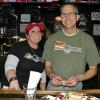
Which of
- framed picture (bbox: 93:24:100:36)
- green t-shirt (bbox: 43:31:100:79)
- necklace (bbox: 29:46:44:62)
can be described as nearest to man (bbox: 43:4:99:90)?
green t-shirt (bbox: 43:31:100:79)

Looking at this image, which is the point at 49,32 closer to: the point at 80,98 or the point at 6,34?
the point at 6,34

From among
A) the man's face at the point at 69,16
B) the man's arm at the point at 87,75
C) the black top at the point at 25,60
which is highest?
the man's face at the point at 69,16

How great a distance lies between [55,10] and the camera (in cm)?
512

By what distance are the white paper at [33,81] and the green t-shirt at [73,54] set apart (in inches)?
30.0

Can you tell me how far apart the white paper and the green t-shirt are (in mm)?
762

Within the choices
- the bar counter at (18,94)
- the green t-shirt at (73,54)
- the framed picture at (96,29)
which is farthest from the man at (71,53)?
the framed picture at (96,29)

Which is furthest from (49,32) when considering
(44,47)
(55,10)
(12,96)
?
(12,96)

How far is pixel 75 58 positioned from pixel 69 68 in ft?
0.36

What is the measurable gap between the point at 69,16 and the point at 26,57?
560 millimetres

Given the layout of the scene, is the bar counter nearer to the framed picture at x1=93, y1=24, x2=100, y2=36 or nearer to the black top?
the black top

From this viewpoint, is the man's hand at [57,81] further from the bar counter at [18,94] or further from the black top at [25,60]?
the bar counter at [18,94]

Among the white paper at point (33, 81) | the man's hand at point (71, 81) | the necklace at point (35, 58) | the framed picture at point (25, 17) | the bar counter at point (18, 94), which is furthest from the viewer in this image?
the framed picture at point (25, 17)

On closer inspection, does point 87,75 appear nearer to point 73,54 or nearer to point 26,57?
point 73,54

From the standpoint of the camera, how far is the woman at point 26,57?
3.08 m
